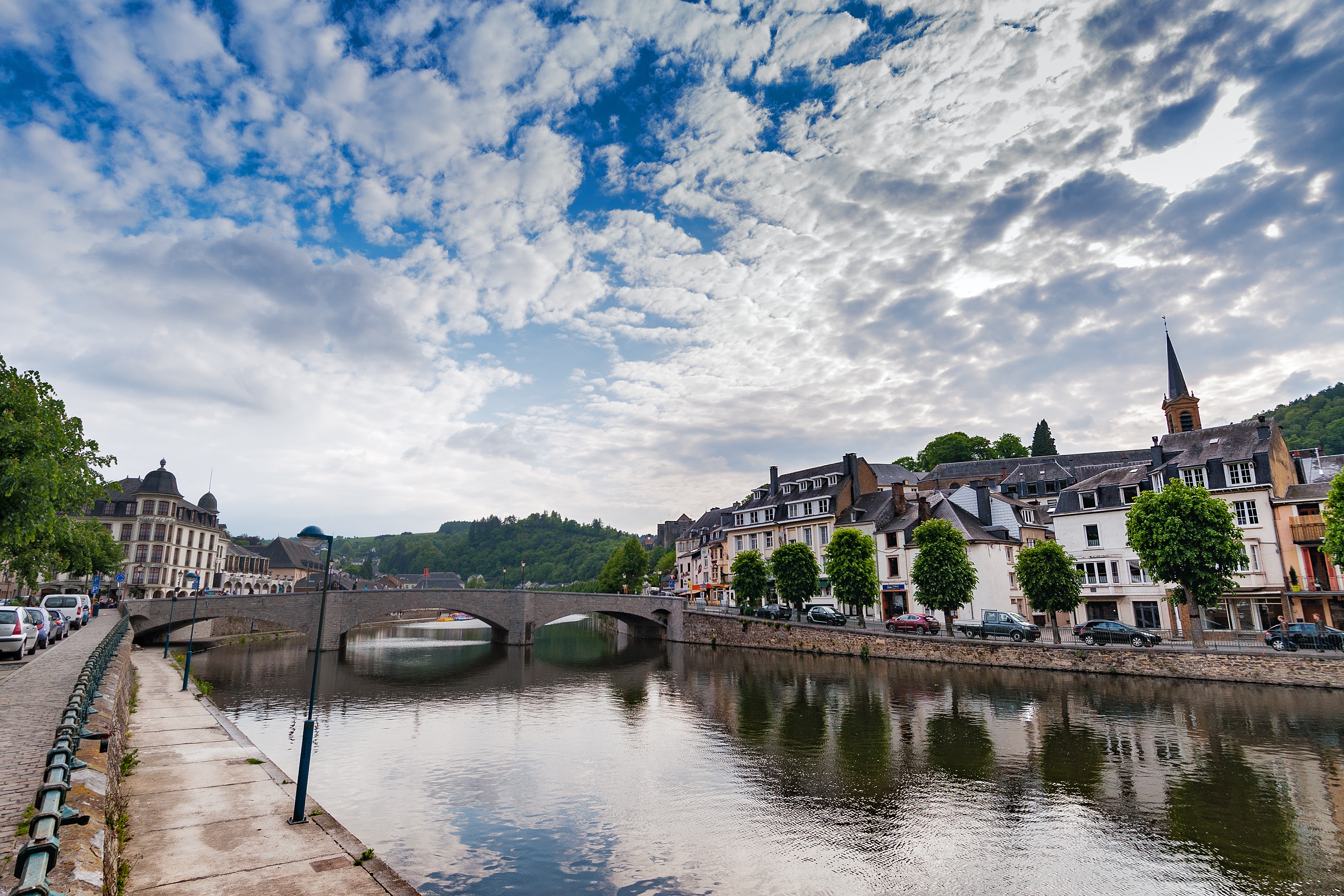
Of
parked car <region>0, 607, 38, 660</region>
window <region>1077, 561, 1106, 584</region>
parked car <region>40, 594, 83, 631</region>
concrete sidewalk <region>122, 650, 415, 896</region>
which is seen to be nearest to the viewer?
concrete sidewalk <region>122, 650, 415, 896</region>

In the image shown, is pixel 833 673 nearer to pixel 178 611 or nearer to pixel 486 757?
pixel 486 757

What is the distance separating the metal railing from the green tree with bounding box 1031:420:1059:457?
4236 inches

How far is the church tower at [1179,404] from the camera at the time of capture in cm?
6781

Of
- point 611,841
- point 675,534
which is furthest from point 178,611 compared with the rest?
point 675,534

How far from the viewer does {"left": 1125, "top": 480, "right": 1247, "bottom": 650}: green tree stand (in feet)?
121

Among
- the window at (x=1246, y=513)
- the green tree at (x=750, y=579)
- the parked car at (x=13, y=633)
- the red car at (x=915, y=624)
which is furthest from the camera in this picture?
the green tree at (x=750, y=579)

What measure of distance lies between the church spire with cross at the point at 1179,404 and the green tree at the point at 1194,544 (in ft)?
117

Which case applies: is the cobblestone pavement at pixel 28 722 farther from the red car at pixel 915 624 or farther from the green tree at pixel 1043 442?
the green tree at pixel 1043 442

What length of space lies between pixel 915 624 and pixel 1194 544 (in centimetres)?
1810

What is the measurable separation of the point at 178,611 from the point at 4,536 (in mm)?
45293

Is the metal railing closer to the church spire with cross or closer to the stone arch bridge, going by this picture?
the stone arch bridge

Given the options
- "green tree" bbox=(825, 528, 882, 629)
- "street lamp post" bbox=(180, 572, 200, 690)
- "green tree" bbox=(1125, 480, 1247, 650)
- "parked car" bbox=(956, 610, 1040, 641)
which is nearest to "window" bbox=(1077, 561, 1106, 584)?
"parked car" bbox=(956, 610, 1040, 641)

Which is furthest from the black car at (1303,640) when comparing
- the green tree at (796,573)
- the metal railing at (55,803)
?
the metal railing at (55,803)

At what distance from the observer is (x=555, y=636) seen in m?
92.8
